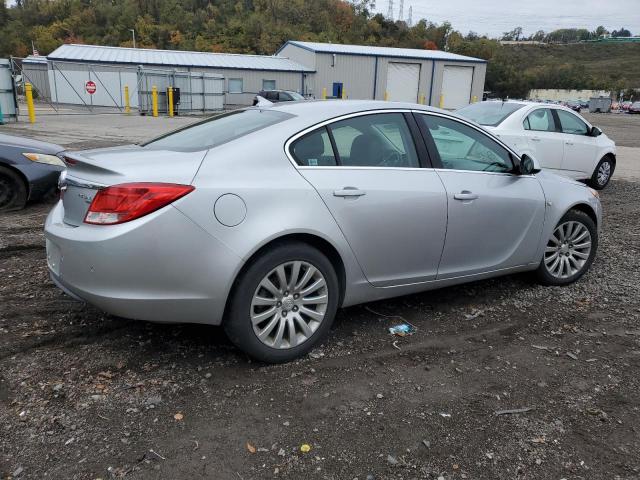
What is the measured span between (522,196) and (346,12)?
100747 millimetres

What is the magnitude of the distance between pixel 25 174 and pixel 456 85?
44.9 m

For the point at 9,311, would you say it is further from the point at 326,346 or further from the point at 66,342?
the point at 326,346

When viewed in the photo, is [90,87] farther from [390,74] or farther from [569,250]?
[569,250]

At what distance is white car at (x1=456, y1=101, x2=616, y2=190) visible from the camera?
8984mm

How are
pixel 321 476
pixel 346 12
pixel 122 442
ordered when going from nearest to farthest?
1. pixel 321 476
2. pixel 122 442
3. pixel 346 12

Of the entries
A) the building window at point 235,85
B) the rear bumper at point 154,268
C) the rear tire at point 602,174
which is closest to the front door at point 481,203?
the rear bumper at point 154,268

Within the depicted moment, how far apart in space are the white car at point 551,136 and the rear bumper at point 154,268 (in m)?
6.95

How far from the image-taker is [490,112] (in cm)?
932

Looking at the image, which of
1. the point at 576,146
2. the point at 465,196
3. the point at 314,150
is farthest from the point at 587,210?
the point at 576,146

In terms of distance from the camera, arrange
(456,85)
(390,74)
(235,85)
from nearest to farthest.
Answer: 1. (235,85)
2. (390,74)
3. (456,85)

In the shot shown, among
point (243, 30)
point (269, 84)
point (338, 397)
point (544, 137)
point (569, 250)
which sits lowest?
point (269, 84)

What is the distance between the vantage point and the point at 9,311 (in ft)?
12.7

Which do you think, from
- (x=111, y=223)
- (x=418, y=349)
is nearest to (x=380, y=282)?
(x=418, y=349)

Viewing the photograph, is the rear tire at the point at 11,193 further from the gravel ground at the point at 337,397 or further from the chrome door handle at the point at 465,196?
the chrome door handle at the point at 465,196
